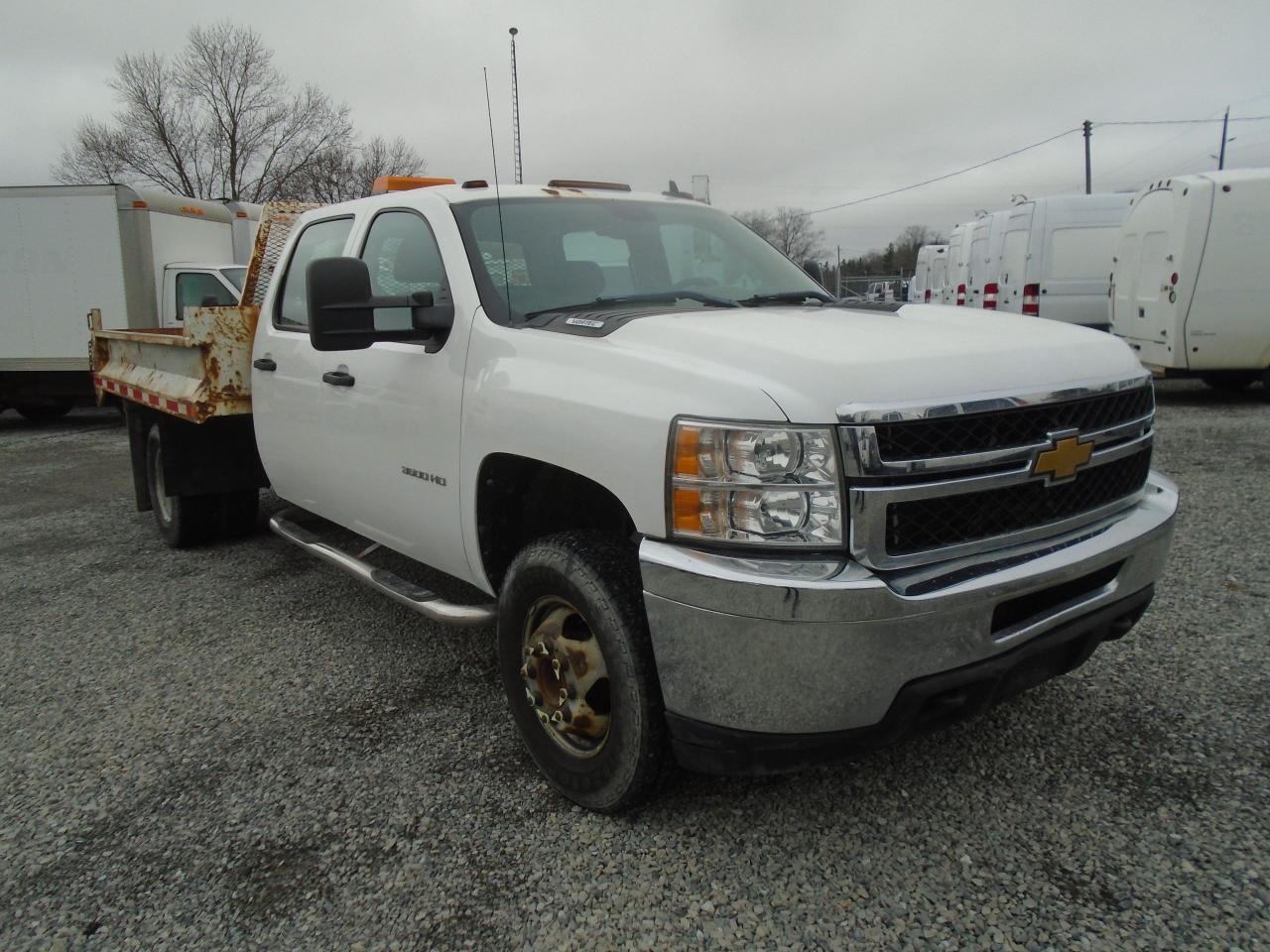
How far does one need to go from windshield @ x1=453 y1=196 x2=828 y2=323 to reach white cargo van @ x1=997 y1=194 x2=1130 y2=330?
36.4ft

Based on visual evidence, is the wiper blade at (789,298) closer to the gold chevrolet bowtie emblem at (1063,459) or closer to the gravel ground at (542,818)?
the gold chevrolet bowtie emblem at (1063,459)

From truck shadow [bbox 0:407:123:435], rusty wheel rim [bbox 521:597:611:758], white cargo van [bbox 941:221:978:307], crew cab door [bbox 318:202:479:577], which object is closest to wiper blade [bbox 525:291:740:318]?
crew cab door [bbox 318:202:479:577]

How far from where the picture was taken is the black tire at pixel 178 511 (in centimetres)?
560

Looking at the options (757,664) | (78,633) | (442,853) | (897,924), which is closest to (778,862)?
(897,924)

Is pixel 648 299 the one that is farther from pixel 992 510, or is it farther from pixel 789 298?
pixel 992 510

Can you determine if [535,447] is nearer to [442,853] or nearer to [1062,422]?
[442,853]

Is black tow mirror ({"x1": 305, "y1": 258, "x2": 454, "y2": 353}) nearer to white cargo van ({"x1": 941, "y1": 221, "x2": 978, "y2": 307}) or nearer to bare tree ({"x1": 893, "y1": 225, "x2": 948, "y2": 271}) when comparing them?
white cargo van ({"x1": 941, "y1": 221, "x2": 978, "y2": 307})

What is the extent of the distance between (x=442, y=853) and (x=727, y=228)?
109 inches

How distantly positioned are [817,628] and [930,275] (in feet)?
85.1

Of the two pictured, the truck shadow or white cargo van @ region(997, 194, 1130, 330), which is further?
white cargo van @ region(997, 194, 1130, 330)

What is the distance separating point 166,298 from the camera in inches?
481

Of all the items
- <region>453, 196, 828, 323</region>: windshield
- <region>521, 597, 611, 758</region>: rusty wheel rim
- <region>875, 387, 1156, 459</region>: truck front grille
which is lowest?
<region>521, 597, 611, 758</region>: rusty wheel rim

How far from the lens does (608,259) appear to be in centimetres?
341

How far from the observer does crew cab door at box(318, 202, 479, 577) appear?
312 centimetres
